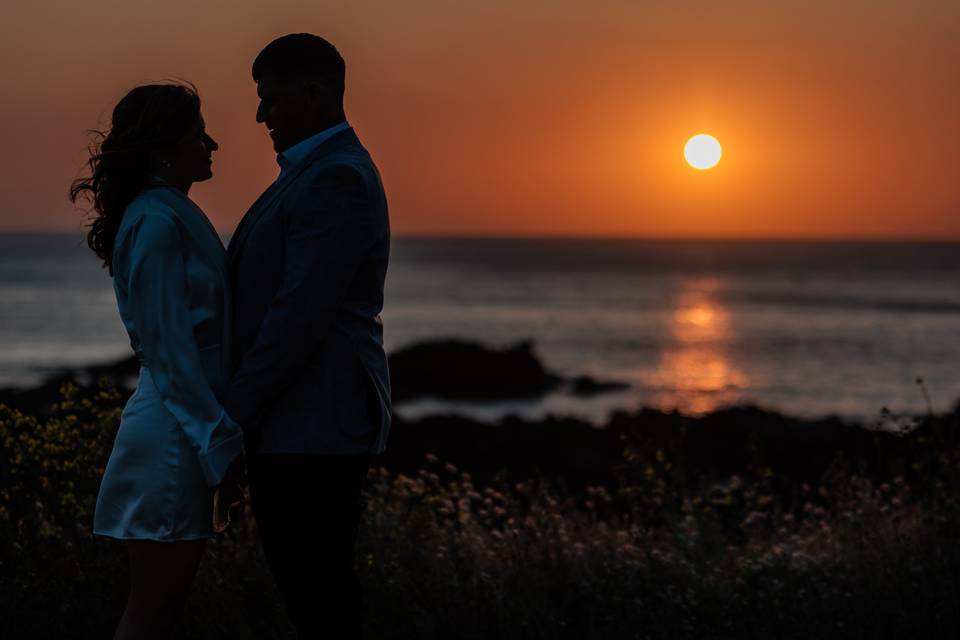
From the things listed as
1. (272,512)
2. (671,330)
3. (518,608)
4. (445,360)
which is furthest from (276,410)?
(671,330)

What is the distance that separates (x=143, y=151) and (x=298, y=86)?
50 cm

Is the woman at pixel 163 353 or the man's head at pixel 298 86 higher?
the man's head at pixel 298 86

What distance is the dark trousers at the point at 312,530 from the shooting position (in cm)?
366

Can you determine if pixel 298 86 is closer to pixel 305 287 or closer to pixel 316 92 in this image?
pixel 316 92

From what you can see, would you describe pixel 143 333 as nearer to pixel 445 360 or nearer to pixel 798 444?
pixel 798 444

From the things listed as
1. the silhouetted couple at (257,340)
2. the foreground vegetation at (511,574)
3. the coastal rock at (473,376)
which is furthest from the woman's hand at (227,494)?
the coastal rock at (473,376)

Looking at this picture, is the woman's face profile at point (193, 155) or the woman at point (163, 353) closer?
the woman at point (163, 353)

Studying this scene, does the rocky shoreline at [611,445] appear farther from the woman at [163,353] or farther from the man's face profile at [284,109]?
the woman at [163,353]

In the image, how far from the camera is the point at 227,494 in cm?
356

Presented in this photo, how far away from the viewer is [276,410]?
11.9ft

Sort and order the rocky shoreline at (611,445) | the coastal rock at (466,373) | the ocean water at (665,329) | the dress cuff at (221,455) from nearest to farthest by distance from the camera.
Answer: the dress cuff at (221,455)
the rocky shoreline at (611,445)
the coastal rock at (466,373)
the ocean water at (665,329)

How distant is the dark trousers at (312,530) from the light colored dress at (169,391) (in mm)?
193

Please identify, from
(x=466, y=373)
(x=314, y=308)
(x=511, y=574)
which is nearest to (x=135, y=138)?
(x=314, y=308)

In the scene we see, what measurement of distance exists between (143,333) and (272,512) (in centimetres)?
67
